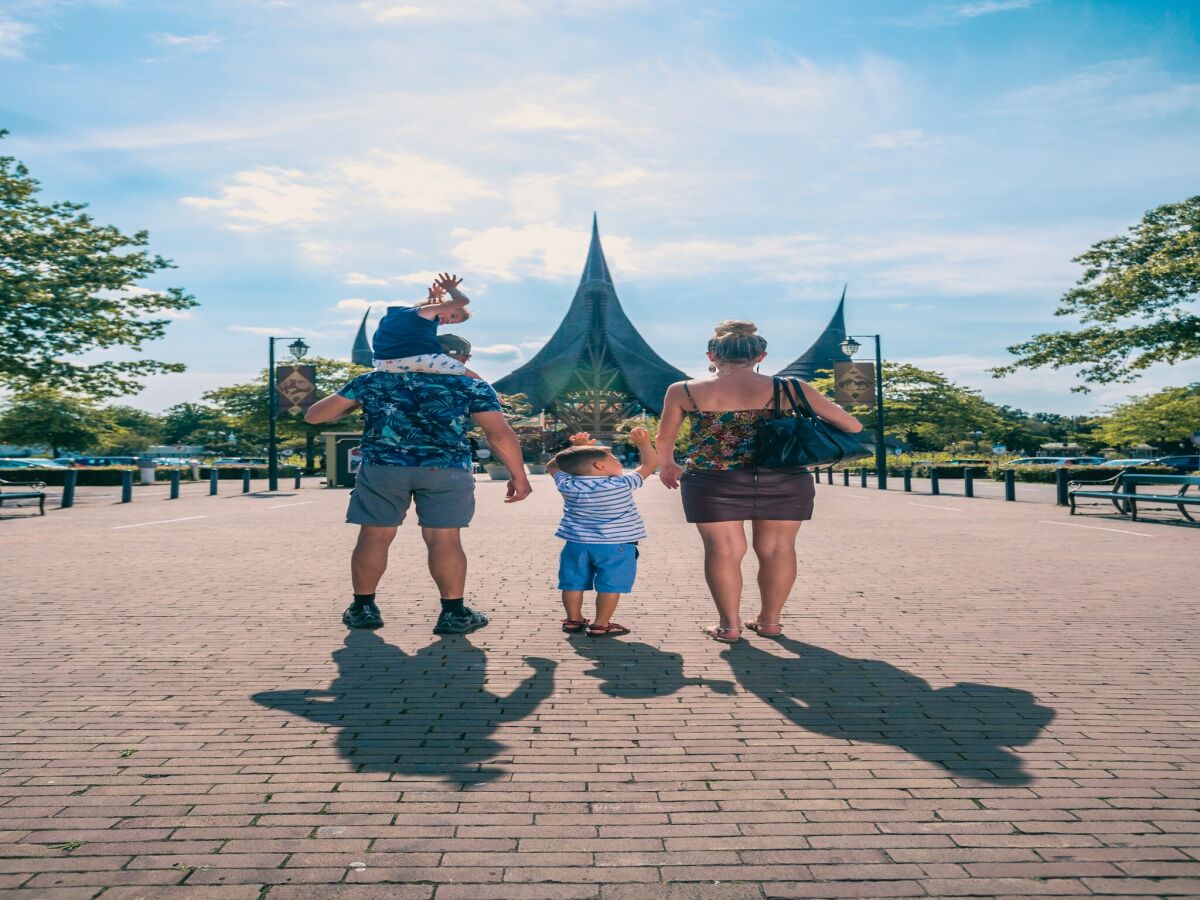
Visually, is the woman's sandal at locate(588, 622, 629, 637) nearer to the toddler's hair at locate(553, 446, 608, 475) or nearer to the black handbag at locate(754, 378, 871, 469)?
the toddler's hair at locate(553, 446, 608, 475)

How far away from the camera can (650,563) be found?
8227 millimetres

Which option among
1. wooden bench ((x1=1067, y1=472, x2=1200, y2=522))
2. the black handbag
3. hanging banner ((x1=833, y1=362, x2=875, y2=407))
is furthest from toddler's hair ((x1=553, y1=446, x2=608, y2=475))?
hanging banner ((x1=833, y1=362, x2=875, y2=407))

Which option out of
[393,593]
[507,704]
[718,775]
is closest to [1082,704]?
[718,775]

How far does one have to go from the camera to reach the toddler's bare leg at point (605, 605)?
15.8 ft

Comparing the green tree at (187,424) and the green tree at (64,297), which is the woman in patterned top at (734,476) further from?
the green tree at (187,424)

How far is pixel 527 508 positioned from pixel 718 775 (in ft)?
48.3

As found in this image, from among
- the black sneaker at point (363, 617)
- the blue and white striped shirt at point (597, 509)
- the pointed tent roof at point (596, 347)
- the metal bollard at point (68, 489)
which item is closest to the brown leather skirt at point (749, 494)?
the blue and white striped shirt at point (597, 509)

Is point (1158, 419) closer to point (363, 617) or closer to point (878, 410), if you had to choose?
point (878, 410)

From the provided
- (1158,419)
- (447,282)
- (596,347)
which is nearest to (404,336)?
(447,282)

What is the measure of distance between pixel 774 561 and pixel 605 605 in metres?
0.91

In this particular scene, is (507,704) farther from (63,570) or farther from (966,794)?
(63,570)

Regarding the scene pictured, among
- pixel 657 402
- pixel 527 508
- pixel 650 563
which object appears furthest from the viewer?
pixel 657 402

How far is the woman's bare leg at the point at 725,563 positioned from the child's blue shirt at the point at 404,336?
177cm

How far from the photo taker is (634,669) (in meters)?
4.09
